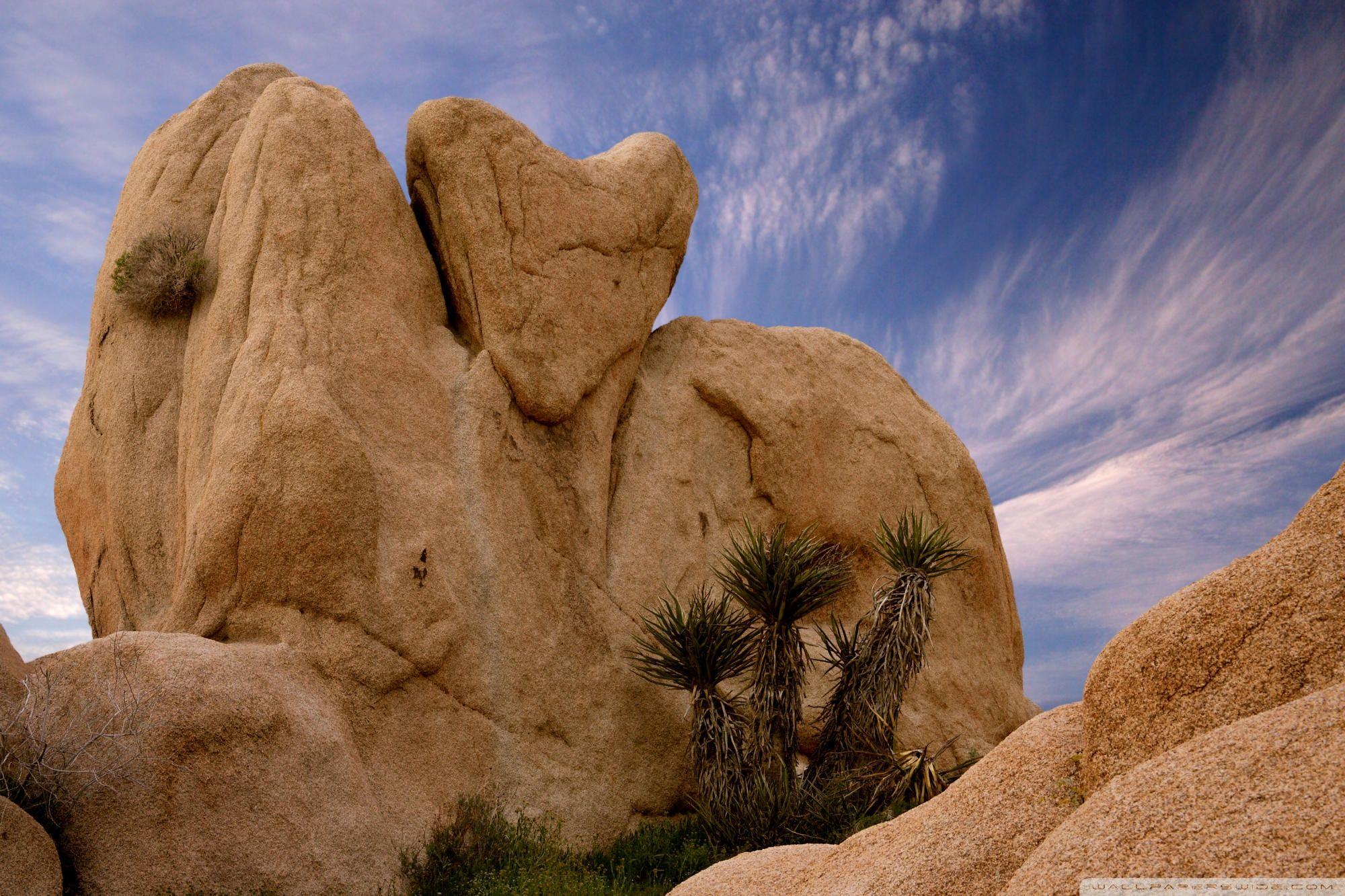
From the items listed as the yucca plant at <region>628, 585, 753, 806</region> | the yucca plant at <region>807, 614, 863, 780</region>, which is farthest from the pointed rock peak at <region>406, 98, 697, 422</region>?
the yucca plant at <region>807, 614, 863, 780</region>

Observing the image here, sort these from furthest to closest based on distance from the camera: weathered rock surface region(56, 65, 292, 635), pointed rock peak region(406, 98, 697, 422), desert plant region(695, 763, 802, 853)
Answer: pointed rock peak region(406, 98, 697, 422), weathered rock surface region(56, 65, 292, 635), desert plant region(695, 763, 802, 853)

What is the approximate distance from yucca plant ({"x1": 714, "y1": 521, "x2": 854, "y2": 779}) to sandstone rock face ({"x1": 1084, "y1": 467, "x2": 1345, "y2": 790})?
20.8 ft

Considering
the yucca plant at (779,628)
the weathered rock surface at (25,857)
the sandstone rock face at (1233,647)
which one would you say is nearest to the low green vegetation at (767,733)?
the yucca plant at (779,628)

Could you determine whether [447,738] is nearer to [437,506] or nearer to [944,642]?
[437,506]

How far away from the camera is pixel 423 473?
11445 millimetres

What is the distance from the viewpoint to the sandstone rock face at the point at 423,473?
1005cm

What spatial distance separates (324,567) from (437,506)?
5.13 feet

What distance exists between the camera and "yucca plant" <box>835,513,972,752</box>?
11688 mm

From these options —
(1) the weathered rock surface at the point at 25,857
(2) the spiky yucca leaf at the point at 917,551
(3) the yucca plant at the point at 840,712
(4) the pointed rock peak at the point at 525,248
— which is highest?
(4) the pointed rock peak at the point at 525,248

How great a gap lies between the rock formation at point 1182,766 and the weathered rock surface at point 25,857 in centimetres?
569

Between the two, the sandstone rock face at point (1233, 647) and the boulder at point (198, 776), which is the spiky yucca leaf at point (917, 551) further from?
the sandstone rock face at point (1233, 647)

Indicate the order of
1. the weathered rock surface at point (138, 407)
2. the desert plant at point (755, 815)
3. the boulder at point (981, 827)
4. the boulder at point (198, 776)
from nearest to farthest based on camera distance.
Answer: the boulder at point (981, 827) < the boulder at point (198, 776) < the desert plant at point (755, 815) < the weathered rock surface at point (138, 407)

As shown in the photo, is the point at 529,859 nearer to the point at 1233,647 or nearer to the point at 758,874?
the point at 758,874

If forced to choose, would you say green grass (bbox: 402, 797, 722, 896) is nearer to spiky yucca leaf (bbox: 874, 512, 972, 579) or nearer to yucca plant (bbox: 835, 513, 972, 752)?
yucca plant (bbox: 835, 513, 972, 752)
